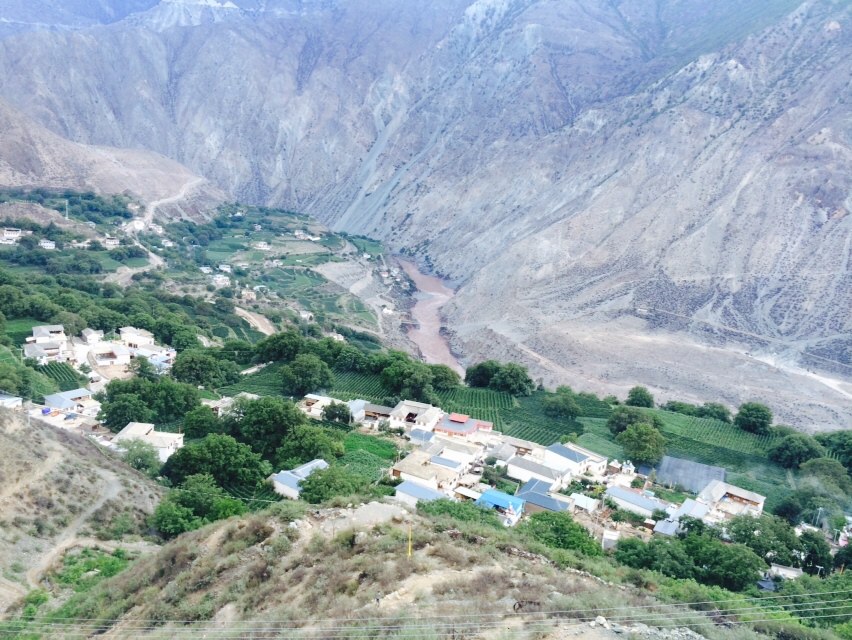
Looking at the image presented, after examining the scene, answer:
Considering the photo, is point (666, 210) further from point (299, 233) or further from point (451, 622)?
point (451, 622)

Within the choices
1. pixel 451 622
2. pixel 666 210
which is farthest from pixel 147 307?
pixel 666 210

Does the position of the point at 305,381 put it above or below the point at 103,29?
below

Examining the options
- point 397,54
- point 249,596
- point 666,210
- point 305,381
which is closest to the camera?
point 249,596

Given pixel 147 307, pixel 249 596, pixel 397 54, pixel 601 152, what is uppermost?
pixel 397 54

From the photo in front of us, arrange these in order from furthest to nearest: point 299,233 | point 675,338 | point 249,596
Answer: point 299,233
point 675,338
point 249,596

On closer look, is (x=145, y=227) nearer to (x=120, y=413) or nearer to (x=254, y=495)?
(x=120, y=413)

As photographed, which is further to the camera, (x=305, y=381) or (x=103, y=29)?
(x=103, y=29)

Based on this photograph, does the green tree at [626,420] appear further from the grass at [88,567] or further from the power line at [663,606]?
the grass at [88,567]

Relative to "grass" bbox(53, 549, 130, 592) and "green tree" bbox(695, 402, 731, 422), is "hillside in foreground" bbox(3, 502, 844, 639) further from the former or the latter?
"green tree" bbox(695, 402, 731, 422)
